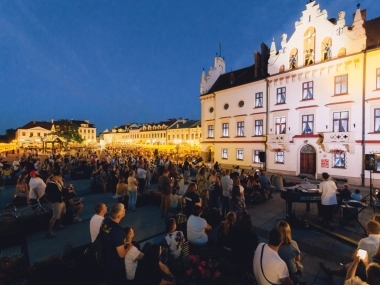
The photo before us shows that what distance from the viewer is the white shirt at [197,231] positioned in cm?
496

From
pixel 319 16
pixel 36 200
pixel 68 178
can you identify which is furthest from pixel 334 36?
pixel 68 178

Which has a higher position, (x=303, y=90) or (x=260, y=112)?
(x=303, y=90)

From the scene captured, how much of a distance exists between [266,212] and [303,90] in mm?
15606

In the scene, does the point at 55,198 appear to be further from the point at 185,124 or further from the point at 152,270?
the point at 185,124

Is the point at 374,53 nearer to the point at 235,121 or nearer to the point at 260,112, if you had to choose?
the point at 260,112

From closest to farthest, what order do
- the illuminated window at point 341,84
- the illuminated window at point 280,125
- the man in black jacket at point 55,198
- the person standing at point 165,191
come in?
the man in black jacket at point 55,198 < the person standing at point 165,191 < the illuminated window at point 341,84 < the illuminated window at point 280,125

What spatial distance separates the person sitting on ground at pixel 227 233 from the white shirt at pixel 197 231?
0.41m

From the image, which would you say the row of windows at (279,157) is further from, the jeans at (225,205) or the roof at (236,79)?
the jeans at (225,205)

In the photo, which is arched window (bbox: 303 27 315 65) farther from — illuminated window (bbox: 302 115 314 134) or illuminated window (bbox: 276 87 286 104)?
illuminated window (bbox: 302 115 314 134)

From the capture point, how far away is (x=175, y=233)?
14.6ft

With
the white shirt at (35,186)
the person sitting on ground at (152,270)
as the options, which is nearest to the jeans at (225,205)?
the person sitting on ground at (152,270)

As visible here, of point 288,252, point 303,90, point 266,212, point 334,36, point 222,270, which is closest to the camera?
point 288,252

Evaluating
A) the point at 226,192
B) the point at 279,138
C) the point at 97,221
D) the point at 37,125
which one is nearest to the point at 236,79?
the point at 279,138

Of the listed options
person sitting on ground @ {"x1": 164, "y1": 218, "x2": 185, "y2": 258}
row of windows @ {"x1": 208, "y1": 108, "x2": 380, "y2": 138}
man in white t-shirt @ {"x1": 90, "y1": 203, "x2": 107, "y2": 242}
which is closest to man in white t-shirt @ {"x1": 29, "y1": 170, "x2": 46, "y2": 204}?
man in white t-shirt @ {"x1": 90, "y1": 203, "x2": 107, "y2": 242}
